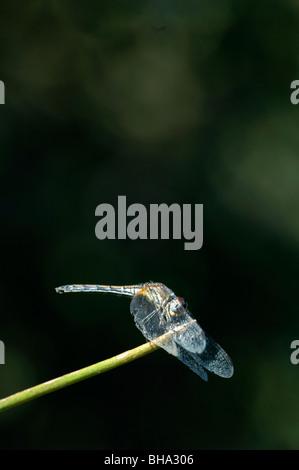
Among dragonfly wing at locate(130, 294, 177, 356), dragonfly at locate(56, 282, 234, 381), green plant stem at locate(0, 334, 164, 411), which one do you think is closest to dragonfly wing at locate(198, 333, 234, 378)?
dragonfly at locate(56, 282, 234, 381)

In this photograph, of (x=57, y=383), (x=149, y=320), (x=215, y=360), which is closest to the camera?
(x=57, y=383)

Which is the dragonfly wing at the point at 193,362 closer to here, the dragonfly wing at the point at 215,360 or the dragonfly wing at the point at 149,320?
the dragonfly wing at the point at 215,360

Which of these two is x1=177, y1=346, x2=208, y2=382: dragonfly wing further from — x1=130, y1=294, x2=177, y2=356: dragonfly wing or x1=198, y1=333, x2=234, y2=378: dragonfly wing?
x1=130, y1=294, x2=177, y2=356: dragonfly wing

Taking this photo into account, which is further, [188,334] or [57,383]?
[188,334]

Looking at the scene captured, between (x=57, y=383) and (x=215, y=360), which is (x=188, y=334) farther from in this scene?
(x=57, y=383)

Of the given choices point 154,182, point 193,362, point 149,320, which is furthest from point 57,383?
point 154,182

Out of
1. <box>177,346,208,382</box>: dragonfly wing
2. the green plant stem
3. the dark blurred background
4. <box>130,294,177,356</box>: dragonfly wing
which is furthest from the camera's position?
the dark blurred background

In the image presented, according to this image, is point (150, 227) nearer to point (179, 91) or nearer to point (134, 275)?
point (134, 275)

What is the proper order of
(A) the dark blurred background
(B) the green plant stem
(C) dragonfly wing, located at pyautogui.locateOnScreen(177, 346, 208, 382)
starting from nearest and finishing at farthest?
(B) the green plant stem < (C) dragonfly wing, located at pyautogui.locateOnScreen(177, 346, 208, 382) < (A) the dark blurred background

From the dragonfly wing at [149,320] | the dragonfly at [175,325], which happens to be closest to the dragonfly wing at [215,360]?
the dragonfly at [175,325]
